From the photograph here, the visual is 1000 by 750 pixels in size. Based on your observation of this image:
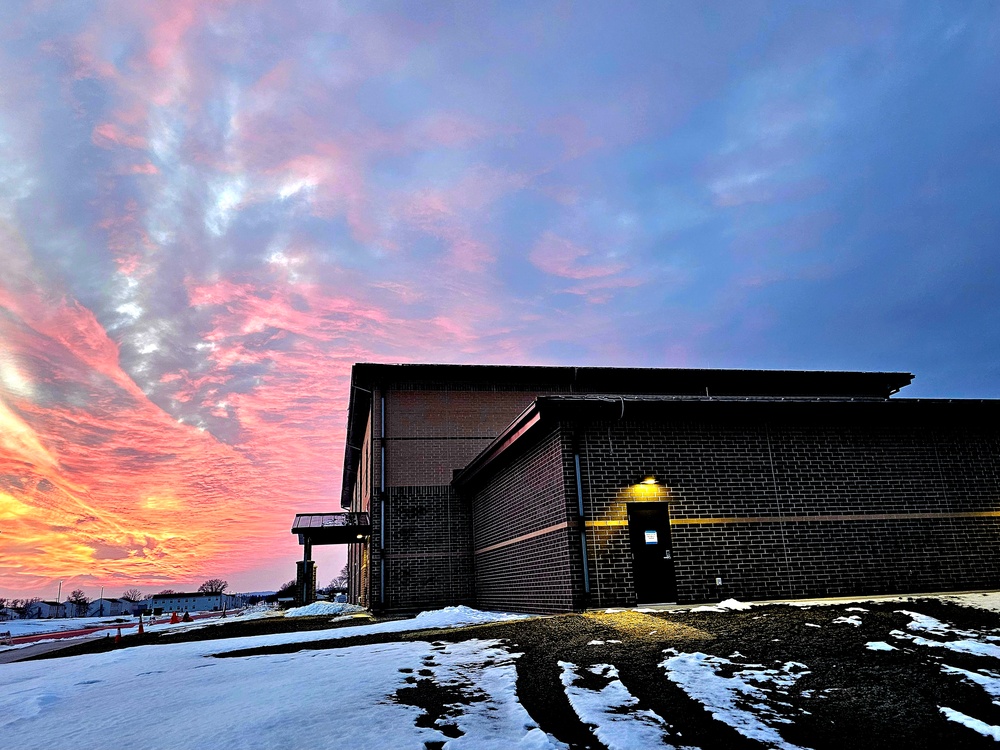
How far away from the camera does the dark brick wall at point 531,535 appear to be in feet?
40.6

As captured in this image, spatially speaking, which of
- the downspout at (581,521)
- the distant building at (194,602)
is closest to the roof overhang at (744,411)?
the downspout at (581,521)

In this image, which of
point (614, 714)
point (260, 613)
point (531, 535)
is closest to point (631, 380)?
point (531, 535)

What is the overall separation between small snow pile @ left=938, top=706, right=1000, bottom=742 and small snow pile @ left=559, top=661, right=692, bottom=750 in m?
2.06

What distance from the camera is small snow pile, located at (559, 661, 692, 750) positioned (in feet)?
14.6

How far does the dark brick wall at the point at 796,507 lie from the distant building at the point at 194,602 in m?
86.1

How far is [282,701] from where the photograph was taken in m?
5.72

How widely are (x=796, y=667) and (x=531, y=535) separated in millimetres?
8695

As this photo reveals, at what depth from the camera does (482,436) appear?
22688 mm

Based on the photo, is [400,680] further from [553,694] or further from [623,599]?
[623,599]

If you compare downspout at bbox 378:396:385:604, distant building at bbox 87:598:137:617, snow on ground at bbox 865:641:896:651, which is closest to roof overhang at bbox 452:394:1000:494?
snow on ground at bbox 865:641:896:651

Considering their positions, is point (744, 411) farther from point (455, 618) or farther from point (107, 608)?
point (107, 608)

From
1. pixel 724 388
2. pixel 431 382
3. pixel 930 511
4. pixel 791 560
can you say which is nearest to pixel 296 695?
pixel 791 560

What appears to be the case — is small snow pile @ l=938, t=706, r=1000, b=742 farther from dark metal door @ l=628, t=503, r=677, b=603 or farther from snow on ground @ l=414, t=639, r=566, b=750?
dark metal door @ l=628, t=503, r=677, b=603

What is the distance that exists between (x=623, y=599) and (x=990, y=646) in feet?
20.8
